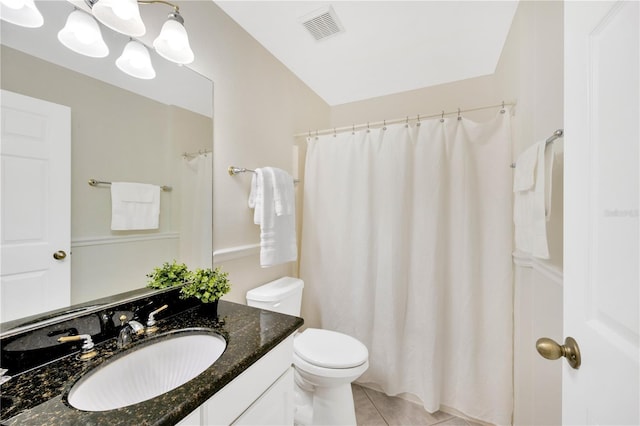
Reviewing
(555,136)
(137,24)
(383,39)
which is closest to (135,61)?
(137,24)

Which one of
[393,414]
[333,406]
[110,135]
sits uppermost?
[110,135]

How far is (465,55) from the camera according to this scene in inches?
71.2

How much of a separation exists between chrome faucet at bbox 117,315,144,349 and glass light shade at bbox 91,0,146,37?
101 cm

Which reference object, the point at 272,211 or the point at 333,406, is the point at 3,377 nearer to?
the point at 272,211

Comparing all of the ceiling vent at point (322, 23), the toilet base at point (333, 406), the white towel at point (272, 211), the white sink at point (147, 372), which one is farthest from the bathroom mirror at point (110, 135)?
the toilet base at point (333, 406)

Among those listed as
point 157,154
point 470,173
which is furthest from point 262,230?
point 470,173

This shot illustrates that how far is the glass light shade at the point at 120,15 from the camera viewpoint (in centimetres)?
80

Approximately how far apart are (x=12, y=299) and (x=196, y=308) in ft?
1.83

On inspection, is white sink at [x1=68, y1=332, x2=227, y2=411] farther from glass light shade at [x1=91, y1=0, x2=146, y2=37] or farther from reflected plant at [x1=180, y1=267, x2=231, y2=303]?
glass light shade at [x1=91, y1=0, x2=146, y2=37]

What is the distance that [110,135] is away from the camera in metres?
0.91

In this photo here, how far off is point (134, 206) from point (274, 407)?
91 centimetres
